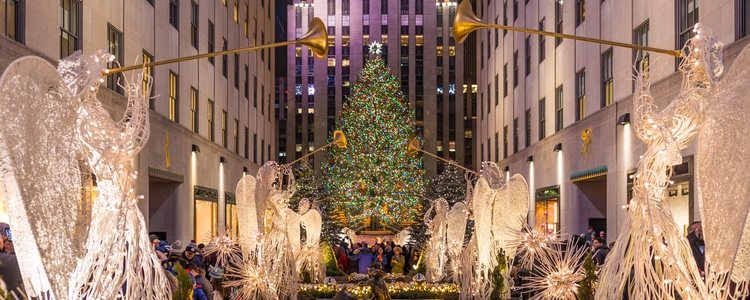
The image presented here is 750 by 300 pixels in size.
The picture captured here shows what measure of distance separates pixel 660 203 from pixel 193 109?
27132 mm

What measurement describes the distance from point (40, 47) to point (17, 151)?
1237 cm

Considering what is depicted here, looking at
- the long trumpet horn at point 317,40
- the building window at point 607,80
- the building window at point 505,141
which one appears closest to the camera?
the long trumpet horn at point 317,40

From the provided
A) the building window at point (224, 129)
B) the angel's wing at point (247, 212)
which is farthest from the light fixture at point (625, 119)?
the building window at point (224, 129)

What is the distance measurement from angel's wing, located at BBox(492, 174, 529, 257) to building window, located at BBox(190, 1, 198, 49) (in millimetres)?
19517

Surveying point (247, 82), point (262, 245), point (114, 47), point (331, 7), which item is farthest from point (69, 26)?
point (331, 7)

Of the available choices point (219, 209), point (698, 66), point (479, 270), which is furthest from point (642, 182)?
point (219, 209)

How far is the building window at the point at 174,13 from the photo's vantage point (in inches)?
1171

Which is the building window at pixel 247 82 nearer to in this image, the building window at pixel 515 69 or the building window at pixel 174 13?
the building window at pixel 515 69

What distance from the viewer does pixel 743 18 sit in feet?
53.5

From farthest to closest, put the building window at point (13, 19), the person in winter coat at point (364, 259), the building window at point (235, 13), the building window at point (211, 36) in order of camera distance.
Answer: the building window at point (235, 13) < the building window at point (211, 36) < the person in winter coat at point (364, 259) < the building window at point (13, 19)

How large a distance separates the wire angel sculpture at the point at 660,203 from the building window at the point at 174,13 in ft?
78.7

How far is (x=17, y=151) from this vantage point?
229 inches

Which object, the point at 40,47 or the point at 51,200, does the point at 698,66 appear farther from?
the point at 40,47

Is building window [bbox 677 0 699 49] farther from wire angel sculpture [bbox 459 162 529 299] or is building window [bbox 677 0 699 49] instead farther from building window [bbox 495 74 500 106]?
building window [bbox 495 74 500 106]
